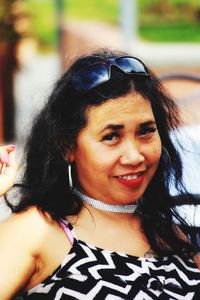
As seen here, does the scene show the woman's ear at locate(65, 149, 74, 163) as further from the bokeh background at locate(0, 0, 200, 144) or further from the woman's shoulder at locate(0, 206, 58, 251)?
the bokeh background at locate(0, 0, 200, 144)

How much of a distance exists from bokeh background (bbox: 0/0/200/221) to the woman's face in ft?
4.73

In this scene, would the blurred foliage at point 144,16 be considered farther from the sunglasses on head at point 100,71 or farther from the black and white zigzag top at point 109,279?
the black and white zigzag top at point 109,279

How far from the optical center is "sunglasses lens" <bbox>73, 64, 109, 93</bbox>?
1954mm

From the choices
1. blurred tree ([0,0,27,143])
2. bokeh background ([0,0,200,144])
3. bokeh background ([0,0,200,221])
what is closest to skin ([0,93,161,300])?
bokeh background ([0,0,200,221])

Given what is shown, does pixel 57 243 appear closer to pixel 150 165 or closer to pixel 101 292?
pixel 101 292

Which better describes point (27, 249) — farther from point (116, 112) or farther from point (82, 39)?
Result: point (82, 39)

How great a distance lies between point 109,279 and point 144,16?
35.5ft

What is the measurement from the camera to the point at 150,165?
199cm

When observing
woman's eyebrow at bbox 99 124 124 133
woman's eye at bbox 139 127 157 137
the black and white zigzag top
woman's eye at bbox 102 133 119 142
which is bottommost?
the black and white zigzag top

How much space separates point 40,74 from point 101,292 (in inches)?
262

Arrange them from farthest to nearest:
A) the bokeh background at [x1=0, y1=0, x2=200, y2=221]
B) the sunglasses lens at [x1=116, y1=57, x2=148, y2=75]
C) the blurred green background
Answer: the blurred green background → the bokeh background at [x1=0, y1=0, x2=200, y2=221] → the sunglasses lens at [x1=116, y1=57, x2=148, y2=75]

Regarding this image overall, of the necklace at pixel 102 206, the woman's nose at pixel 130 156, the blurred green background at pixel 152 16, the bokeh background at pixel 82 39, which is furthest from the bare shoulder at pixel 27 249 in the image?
the blurred green background at pixel 152 16

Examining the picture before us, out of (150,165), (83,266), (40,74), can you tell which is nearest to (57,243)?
(83,266)

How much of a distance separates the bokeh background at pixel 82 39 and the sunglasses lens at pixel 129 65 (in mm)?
1367
